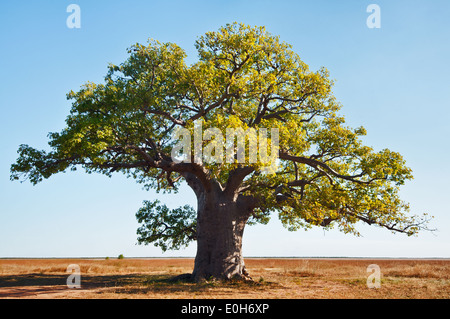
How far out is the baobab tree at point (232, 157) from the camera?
51.5 ft

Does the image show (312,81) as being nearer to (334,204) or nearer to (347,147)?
(347,147)

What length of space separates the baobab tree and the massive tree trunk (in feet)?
0.17

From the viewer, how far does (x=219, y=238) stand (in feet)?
59.5

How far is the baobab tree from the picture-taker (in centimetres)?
1570

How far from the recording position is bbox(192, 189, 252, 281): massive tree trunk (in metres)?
17.8

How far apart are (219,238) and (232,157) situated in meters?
5.63

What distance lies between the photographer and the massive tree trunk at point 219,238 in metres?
17.8

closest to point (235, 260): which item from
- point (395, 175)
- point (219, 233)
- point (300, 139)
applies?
point (219, 233)

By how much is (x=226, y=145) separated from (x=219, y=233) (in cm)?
625

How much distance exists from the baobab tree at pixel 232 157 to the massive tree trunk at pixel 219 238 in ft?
0.17

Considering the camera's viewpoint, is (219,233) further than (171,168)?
Yes
